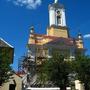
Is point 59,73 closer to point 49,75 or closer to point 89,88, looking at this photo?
point 49,75

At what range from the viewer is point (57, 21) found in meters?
109

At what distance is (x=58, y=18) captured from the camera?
360ft

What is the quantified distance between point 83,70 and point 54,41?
37661 mm

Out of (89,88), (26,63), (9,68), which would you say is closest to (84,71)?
(89,88)

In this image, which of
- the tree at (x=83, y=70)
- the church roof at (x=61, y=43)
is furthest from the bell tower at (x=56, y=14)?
the tree at (x=83, y=70)

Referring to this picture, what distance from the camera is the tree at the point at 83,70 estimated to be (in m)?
58.0

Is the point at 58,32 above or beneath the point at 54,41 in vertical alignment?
above

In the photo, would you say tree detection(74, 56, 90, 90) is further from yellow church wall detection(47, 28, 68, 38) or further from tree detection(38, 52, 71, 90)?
yellow church wall detection(47, 28, 68, 38)

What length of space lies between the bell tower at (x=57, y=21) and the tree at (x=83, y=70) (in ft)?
142

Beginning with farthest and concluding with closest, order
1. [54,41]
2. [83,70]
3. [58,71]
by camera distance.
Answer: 1. [54,41]
2. [83,70]
3. [58,71]

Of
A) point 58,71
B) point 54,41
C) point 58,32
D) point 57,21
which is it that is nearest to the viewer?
point 58,71

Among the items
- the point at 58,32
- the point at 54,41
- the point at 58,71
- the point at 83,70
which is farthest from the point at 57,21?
the point at 58,71

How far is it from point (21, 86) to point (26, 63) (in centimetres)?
3235

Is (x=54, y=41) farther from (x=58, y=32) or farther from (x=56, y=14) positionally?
(x=56, y=14)
